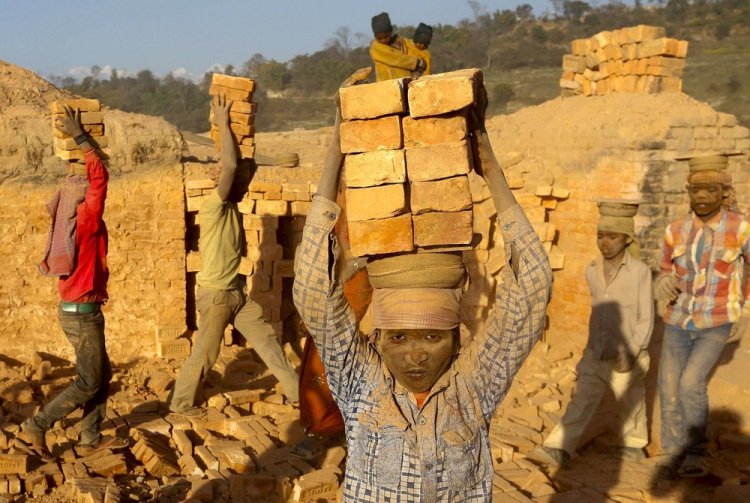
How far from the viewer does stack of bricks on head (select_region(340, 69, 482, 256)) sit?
221 centimetres

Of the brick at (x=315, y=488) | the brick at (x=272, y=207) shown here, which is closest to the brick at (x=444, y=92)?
the brick at (x=315, y=488)

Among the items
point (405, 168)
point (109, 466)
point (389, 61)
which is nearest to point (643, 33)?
point (389, 61)

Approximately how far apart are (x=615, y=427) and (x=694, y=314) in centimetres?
152

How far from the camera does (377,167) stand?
227 cm

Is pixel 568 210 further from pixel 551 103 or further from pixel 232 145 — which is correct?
pixel 232 145

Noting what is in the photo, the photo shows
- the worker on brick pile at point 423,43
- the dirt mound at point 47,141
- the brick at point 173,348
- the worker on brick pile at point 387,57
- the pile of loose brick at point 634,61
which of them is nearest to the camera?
the dirt mound at point 47,141

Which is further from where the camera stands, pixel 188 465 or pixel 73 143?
pixel 73 143

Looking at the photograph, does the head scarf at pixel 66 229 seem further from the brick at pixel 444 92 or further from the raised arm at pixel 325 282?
the brick at pixel 444 92

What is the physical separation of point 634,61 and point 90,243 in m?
7.01

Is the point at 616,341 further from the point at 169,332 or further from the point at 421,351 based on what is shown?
the point at 169,332

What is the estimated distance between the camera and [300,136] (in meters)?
13.0

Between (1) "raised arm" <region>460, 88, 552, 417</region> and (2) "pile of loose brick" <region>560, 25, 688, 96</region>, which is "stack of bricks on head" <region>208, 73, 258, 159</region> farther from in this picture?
(2) "pile of loose brick" <region>560, 25, 688, 96</region>

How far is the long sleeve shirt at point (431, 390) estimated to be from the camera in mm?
2205

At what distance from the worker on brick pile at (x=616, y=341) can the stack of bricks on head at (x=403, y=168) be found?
338 cm
